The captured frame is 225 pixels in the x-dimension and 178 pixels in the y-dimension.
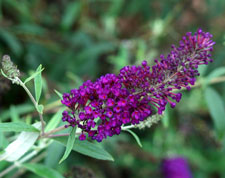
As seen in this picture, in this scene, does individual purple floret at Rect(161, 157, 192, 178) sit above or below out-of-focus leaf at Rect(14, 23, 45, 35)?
below

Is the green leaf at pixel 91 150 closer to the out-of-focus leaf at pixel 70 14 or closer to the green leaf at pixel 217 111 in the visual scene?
the green leaf at pixel 217 111

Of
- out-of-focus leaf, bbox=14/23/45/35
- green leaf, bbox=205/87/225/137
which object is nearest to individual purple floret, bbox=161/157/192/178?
green leaf, bbox=205/87/225/137

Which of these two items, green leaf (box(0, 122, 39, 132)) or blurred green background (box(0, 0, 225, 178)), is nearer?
green leaf (box(0, 122, 39, 132))

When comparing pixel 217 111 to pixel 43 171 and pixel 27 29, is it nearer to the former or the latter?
pixel 43 171

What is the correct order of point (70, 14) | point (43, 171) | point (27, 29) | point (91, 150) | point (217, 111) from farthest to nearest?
point (70, 14) → point (27, 29) → point (217, 111) → point (43, 171) → point (91, 150)

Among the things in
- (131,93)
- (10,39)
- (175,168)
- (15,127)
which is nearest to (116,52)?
(10,39)

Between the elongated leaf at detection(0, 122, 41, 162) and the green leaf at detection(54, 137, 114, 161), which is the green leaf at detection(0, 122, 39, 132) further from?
the green leaf at detection(54, 137, 114, 161)
